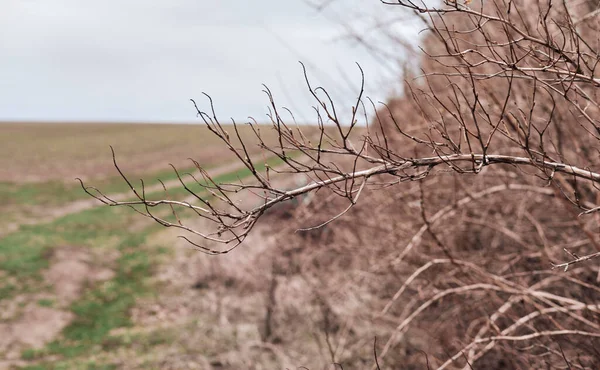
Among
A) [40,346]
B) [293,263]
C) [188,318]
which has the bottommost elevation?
[40,346]

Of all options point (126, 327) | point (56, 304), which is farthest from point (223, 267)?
point (56, 304)

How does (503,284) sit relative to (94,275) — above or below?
above

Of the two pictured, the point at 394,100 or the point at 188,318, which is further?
the point at 188,318

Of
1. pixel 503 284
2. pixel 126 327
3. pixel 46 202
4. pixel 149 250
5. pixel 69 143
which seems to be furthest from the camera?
pixel 69 143

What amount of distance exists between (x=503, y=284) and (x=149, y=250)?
54.3 ft

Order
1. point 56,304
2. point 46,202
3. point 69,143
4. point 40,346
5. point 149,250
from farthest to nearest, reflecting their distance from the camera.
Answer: point 69,143 < point 46,202 < point 149,250 < point 56,304 < point 40,346

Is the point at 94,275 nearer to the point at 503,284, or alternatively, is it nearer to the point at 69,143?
the point at 503,284

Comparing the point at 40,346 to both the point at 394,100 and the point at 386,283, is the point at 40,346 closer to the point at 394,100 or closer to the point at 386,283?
the point at 386,283

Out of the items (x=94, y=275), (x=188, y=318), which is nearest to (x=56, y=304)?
(x=94, y=275)

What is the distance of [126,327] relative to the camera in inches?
578

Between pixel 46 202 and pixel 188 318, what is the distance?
15.2 meters

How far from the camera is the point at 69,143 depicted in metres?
48.5

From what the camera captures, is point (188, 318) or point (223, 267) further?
point (223, 267)

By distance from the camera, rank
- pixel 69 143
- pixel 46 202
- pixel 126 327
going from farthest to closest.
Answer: pixel 69 143 → pixel 46 202 → pixel 126 327
